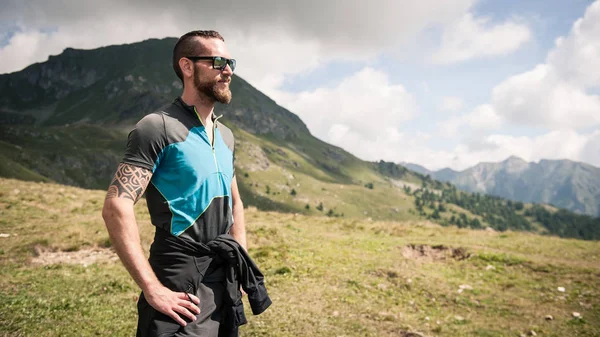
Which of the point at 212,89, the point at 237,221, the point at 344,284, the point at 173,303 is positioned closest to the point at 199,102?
the point at 212,89

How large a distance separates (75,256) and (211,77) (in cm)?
1399

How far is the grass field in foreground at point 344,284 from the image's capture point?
8.77 m

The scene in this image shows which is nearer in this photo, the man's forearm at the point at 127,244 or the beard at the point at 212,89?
the man's forearm at the point at 127,244

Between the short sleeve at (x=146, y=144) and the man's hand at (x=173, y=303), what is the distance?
120 centimetres

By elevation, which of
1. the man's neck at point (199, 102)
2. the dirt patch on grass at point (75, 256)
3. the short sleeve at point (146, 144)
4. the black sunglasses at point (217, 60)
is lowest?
the dirt patch on grass at point (75, 256)

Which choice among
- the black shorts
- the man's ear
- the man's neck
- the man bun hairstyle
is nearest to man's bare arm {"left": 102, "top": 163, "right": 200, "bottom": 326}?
the black shorts

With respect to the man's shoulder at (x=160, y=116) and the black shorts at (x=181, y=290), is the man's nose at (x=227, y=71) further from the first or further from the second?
the black shorts at (x=181, y=290)

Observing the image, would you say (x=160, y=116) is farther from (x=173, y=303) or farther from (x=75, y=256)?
(x=75, y=256)

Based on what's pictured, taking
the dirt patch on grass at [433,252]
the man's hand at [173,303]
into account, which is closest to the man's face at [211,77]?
the man's hand at [173,303]

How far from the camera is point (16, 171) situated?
290ft

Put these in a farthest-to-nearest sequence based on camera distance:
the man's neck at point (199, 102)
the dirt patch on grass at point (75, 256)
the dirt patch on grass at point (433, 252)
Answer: the dirt patch on grass at point (433, 252), the dirt patch on grass at point (75, 256), the man's neck at point (199, 102)

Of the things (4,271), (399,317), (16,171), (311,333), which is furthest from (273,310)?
(16,171)

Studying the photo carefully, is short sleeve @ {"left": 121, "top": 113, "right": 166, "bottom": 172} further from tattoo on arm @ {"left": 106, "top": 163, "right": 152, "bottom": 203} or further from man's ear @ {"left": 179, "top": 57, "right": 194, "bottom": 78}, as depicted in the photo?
man's ear @ {"left": 179, "top": 57, "right": 194, "bottom": 78}

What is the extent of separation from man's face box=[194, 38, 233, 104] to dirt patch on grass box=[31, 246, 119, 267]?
12.5 metres
